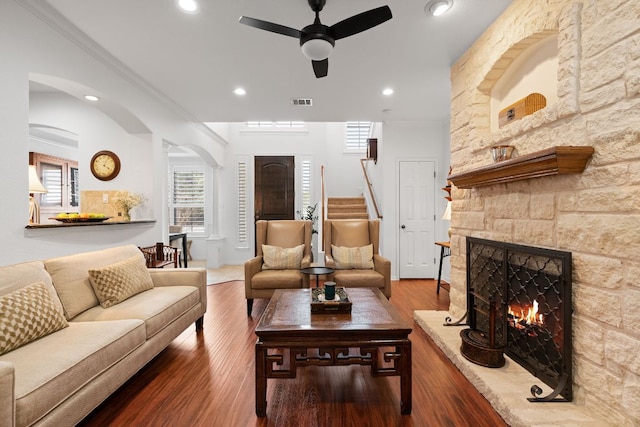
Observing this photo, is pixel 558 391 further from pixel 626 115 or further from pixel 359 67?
pixel 359 67

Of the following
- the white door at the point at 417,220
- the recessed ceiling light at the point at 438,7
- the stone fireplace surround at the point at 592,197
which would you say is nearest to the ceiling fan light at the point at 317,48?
the recessed ceiling light at the point at 438,7

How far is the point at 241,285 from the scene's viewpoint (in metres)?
5.32

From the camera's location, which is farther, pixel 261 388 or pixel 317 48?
pixel 317 48

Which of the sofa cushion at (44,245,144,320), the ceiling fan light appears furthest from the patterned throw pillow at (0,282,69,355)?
the ceiling fan light

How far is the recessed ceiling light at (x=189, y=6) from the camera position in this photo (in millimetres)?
2357

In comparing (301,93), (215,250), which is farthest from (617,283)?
(215,250)

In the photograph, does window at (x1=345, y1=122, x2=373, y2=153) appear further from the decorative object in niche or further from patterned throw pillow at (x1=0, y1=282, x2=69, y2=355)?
patterned throw pillow at (x1=0, y1=282, x2=69, y2=355)

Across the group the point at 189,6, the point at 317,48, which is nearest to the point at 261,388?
the point at 317,48

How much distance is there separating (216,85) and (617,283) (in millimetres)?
4118

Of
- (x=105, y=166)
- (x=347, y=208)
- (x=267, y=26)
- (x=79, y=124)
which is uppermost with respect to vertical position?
(x=267, y=26)

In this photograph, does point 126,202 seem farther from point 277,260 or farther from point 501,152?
point 501,152

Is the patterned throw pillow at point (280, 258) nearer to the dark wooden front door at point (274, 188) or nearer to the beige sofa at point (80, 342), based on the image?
the beige sofa at point (80, 342)

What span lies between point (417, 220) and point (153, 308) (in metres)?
4.42

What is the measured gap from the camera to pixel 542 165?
1829 mm
